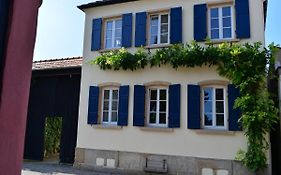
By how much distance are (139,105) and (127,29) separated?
11.0 feet

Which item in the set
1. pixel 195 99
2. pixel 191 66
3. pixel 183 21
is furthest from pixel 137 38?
pixel 195 99

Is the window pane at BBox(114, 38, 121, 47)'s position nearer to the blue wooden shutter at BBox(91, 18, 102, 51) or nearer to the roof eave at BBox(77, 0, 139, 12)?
the blue wooden shutter at BBox(91, 18, 102, 51)

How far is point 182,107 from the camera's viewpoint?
36.1 ft

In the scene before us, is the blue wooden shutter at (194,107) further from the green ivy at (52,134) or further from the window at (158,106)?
the green ivy at (52,134)

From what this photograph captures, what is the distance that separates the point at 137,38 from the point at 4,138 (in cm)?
1158

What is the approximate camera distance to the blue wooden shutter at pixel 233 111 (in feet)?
33.0

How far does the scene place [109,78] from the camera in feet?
40.9

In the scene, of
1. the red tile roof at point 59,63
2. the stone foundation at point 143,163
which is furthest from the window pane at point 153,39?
the stone foundation at point 143,163

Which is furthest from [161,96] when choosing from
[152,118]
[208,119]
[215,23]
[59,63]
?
[59,63]

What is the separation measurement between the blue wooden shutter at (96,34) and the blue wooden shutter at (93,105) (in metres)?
1.84

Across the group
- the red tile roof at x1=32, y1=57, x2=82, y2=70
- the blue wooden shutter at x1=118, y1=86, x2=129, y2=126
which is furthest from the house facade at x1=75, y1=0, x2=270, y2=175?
the red tile roof at x1=32, y1=57, x2=82, y2=70

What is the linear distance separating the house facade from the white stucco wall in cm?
3

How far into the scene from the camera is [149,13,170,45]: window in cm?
1209

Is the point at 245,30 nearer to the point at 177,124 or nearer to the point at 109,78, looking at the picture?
the point at 177,124
